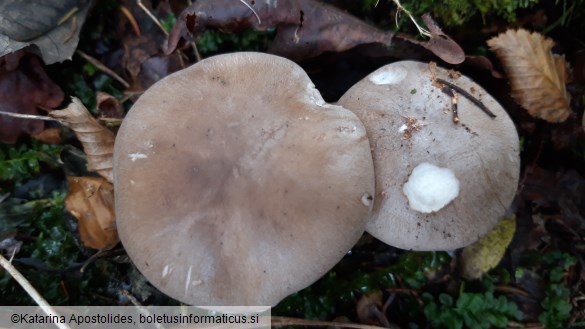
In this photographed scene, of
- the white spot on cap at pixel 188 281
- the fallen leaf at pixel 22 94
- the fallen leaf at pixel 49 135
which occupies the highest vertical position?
the white spot on cap at pixel 188 281

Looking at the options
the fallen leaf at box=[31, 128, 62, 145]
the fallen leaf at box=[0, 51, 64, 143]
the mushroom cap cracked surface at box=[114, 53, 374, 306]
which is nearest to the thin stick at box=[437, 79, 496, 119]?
the mushroom cap cracked surface at box=[114, 53, 374, 306]

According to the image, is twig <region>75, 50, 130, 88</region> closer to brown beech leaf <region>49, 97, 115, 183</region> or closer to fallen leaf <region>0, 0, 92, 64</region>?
fallen leaf <region>0, 0, 92, 64</region>

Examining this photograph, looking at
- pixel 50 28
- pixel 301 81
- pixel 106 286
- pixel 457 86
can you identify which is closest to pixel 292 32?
pixel 301 81

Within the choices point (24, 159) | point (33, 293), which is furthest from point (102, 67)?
point (33, 293)

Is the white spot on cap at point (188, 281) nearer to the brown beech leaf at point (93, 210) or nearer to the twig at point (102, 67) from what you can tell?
the brown beech leaf at point (93, 210)

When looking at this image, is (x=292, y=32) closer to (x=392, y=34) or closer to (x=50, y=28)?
(x=392, y=34)

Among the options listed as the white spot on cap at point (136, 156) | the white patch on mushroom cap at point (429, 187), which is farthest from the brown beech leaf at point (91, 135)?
the white patch on mushroom cap at point (429, 187)
